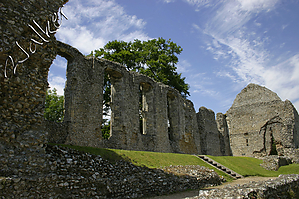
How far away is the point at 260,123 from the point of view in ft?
85.4

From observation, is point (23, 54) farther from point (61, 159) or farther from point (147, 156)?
point (147, 156)

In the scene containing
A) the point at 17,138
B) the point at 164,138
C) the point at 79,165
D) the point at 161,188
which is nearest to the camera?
the point at 17,138

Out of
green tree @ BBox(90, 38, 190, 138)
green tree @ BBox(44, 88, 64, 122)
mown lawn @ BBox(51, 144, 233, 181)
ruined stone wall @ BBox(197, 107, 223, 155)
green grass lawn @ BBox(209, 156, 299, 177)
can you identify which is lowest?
green grass lawn @ BBox(209, 156, 299, 177)

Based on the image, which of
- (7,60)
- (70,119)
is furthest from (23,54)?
(70,119)

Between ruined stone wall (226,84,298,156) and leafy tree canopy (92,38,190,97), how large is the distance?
687 cm

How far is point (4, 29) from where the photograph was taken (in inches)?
245

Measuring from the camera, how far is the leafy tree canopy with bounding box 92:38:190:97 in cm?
2484

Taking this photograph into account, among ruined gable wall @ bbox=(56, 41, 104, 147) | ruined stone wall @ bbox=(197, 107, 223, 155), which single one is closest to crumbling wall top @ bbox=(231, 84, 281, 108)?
ruined stone wall @ bbox=(197, 107, 223, 155)

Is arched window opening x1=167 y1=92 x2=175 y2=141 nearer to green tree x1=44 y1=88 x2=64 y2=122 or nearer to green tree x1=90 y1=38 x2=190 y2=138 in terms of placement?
green tree x1=90 y1=38 x2=190 y2=138

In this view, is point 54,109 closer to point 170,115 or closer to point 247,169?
point 170,115

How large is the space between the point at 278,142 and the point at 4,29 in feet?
85.7

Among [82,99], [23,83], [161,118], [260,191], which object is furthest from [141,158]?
[161,118]

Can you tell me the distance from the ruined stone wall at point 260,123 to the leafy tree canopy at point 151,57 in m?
6.87

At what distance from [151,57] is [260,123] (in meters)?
14.5
